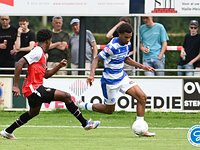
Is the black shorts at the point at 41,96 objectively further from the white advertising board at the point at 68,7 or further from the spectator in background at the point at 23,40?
the white advertising board at the point at 68,7

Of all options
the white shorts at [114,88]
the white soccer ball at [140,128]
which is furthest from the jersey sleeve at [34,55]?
the white soccer ball at [140,128]

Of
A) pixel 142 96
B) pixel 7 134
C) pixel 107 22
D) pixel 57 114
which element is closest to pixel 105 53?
pixel 142 96

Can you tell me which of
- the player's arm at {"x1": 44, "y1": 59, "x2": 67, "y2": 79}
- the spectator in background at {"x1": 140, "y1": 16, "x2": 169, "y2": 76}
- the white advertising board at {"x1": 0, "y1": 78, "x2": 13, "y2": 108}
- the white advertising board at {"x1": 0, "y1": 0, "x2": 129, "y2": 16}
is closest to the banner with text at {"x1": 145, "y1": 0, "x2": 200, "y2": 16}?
the spectator in background at {"x1": 140, "y1": 16, "x2": 169, "y2": 76}

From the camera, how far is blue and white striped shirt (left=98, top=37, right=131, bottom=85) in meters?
17.9

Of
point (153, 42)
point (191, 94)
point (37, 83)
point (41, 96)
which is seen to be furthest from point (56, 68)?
point (153, 42)

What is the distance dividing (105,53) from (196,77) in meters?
5.73

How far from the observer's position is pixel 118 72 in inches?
714

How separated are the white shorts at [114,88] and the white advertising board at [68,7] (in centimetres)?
558

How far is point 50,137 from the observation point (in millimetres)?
17109

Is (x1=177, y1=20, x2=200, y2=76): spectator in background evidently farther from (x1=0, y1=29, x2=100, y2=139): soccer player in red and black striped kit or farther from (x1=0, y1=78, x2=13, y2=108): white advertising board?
(x1=0, y1=29, x2=100, y2=139): soccer player in red and black striped kit

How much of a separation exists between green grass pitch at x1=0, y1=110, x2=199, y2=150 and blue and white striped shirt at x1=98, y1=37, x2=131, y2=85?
1.05 meters

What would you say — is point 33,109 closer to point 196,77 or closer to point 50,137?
point 50,137

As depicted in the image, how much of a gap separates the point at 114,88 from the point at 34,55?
225 cm

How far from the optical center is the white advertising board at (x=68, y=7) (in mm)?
23766
